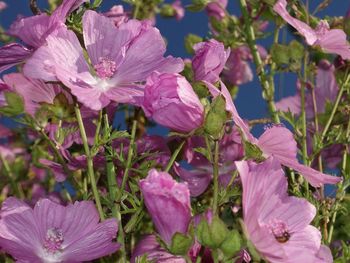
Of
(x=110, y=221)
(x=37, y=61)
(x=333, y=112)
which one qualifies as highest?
(x=37, y=61)

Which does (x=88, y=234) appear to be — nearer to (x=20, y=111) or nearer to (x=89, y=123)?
(x=20, y=111)

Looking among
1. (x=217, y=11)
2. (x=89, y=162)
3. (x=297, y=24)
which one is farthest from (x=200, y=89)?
(x=217, y=11)

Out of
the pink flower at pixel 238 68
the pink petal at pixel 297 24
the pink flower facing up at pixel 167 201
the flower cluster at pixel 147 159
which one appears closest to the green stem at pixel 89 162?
the flower cluster at pixel 147 159

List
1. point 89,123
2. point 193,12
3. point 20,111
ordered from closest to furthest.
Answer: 1. point 20,111
2. point 89,123
3. point 193,12

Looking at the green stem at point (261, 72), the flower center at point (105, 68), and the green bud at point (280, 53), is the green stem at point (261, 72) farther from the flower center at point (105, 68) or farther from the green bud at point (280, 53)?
the flower center at point (105, 68)

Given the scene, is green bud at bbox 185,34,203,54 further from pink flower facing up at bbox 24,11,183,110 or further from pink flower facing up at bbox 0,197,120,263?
pink flower facing up at bbox 0,197,120,263

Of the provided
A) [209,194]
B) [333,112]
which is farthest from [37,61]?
[333,112]

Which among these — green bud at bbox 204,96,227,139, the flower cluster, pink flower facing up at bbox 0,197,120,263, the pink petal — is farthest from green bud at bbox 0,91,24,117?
the pink petal
